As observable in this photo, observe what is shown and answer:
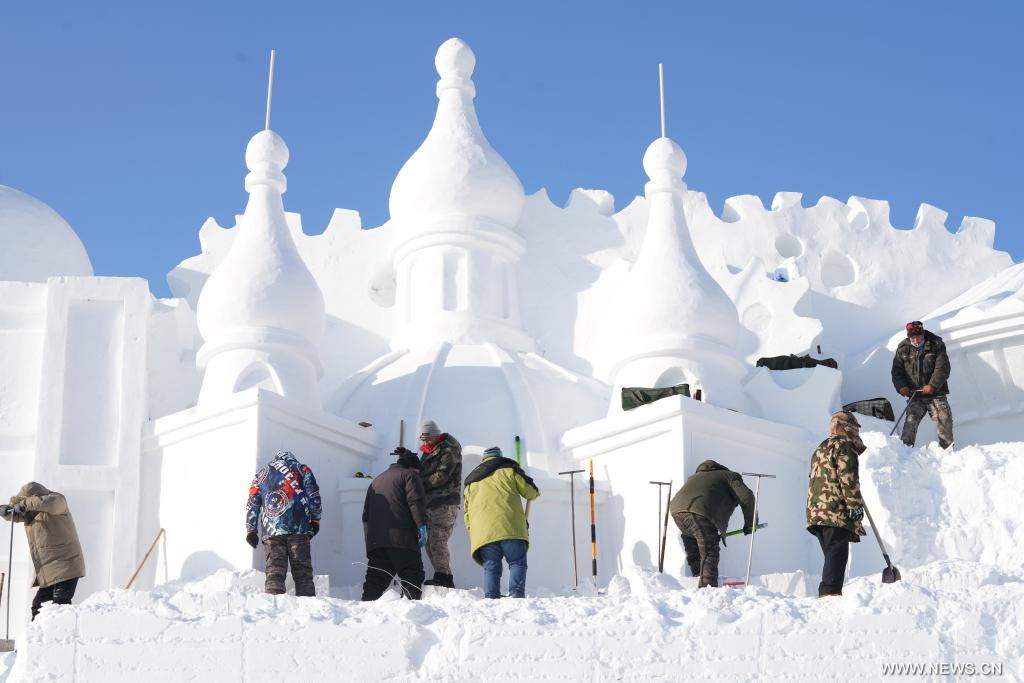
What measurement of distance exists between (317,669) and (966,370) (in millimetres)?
11736

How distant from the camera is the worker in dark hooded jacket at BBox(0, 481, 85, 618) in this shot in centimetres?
1315

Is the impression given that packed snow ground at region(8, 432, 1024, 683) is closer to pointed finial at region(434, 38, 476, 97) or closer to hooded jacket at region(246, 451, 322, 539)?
hooded jacket at region(246, 451, 322, 539)

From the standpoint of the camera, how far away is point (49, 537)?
13242mm

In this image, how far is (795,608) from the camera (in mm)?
10719

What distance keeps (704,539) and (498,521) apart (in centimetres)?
166

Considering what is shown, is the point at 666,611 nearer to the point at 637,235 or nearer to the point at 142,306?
A: the point at 142,306

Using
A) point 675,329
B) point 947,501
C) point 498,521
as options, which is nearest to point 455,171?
point 675,329

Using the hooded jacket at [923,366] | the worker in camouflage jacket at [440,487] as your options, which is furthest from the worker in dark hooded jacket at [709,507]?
the hooded jacket at [923,366]

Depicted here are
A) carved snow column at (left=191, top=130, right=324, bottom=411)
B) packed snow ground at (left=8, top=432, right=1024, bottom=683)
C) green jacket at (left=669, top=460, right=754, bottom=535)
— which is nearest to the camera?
packed snow ground at (left=8, top=432, right=1024, bottom=683)

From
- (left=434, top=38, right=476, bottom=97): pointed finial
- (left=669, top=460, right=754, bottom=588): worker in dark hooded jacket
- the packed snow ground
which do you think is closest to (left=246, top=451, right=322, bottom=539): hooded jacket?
the packed snow ground

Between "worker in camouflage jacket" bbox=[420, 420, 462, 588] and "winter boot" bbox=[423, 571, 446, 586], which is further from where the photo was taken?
"worker in camouflage jacket" bbox=[420, 420, 462, 588]

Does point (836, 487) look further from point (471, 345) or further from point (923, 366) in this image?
point (471, 345)

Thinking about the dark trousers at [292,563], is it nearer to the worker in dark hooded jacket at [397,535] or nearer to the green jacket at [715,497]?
the worker in dark hooded jacket at [397,535]

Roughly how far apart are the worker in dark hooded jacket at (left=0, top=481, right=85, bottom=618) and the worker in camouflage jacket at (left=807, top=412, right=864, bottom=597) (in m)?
5.72
